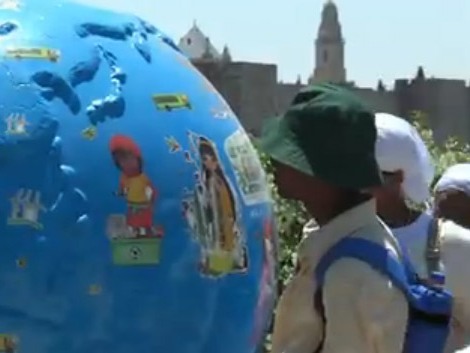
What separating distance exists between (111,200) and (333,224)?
0.51 m

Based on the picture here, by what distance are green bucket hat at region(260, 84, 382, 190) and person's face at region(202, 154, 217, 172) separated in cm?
28

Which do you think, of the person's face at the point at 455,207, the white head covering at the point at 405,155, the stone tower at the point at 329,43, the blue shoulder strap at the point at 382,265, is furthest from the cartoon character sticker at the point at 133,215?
the stone tower at the point at 329,43

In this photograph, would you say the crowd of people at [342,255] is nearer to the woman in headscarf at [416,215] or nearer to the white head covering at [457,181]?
the woman in headscarf at [416,215]

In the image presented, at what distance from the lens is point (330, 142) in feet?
10.9

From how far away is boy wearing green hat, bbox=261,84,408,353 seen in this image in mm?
3234

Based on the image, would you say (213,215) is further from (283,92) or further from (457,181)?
(283,92)

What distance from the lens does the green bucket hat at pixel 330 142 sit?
3326mm

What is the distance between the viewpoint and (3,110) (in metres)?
3.42

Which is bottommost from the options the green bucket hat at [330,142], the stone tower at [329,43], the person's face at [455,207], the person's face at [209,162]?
the stone tower at [329,43]

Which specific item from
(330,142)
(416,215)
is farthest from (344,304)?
(416,215)

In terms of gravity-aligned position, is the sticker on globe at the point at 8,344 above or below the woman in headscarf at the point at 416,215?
below

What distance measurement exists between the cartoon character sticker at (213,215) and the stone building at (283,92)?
2215cm

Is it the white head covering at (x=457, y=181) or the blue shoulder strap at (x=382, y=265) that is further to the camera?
the white head covering at (x=457, y=181)

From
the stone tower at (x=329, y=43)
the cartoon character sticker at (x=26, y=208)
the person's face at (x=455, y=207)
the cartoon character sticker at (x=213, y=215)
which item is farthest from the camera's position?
the stone tower at (x=329, y=43)
